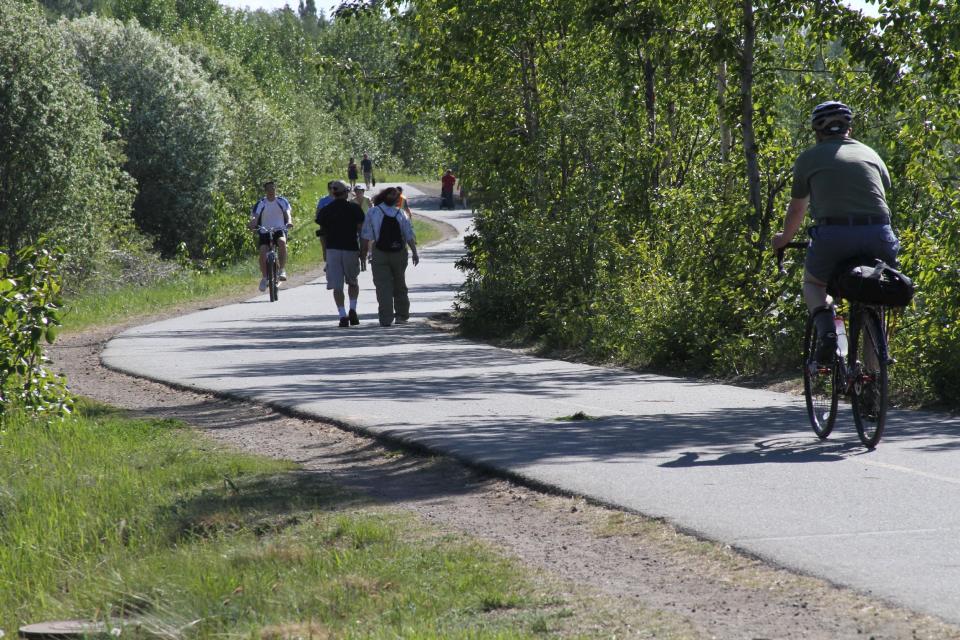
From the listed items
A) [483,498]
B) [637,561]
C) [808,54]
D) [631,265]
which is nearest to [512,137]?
[631,265]

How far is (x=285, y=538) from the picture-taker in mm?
6840

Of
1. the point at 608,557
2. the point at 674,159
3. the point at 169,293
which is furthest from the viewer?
the point at 169,293

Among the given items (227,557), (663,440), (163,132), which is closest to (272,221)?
(163,132)

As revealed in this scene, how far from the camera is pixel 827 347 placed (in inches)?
350

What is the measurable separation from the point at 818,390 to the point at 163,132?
118 feet

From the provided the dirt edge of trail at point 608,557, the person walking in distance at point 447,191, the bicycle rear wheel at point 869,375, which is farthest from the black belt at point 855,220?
the person walking in distance at point 447,191

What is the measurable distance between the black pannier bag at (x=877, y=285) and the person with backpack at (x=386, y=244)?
12.7 meters

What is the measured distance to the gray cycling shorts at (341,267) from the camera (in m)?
21.3

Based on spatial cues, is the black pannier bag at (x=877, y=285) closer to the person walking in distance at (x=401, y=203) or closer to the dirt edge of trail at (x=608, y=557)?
the dirt edge of trail at (x=608, y=557)

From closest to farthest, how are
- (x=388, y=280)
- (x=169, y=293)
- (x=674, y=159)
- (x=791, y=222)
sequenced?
(x=791, y=222)
(x=674, y=159)
(x=388, y=280)
(x=169, y=293)

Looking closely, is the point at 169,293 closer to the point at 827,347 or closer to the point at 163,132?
the point at 163,132

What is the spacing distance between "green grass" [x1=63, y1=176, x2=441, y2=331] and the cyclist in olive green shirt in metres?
12.3

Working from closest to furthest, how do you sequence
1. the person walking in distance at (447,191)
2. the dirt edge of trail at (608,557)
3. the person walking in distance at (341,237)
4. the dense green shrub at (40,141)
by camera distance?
1. the dirt edge of trail at (608,557)
2. the person walking in distance at (341,237)
3. the dense green shrub at (40,141)
4. the person walking in distance at (447,191)

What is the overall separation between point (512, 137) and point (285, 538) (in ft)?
54.0
